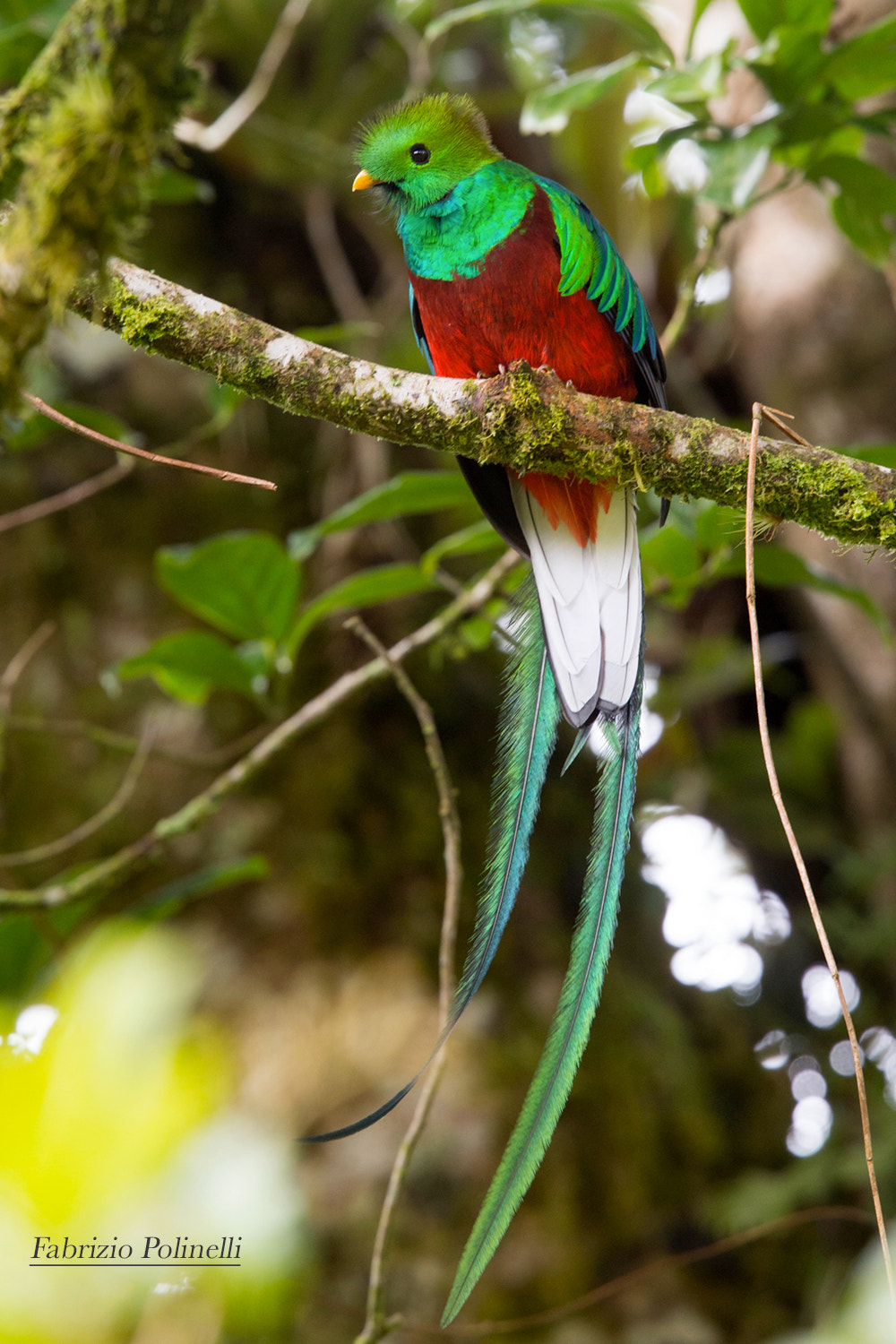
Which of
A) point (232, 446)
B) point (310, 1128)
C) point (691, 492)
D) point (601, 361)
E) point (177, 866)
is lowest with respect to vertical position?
point (310, 1128)

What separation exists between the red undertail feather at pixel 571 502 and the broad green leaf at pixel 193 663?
0.71 m

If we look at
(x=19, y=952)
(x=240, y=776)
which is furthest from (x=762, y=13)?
(x=19, y=952)

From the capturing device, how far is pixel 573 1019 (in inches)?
48.1

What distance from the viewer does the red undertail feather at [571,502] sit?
1.82 metres

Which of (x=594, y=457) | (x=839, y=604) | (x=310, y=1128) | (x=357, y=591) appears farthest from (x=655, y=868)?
(x=594, y=457)

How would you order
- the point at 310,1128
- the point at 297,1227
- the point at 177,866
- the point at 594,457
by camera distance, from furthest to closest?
the point at 177,866
the point at 310,1128
the point at 594,457
the point at 297,1227

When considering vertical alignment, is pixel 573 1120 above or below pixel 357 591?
below

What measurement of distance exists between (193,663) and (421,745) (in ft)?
3.32

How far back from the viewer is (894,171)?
2904 mm

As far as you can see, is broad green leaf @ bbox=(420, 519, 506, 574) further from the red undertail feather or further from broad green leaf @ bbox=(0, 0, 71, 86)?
broad green leaf @ bbox=(0, 0, 71, 86)

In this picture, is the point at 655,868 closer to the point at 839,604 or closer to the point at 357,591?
the point at 839,604

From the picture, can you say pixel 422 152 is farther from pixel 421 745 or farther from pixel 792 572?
pixel 421 745

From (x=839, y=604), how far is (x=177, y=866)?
2052mm


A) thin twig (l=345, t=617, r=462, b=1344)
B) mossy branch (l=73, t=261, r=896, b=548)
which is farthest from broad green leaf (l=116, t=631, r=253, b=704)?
mossy branch (l=73, t=261, r=896, b=548)
